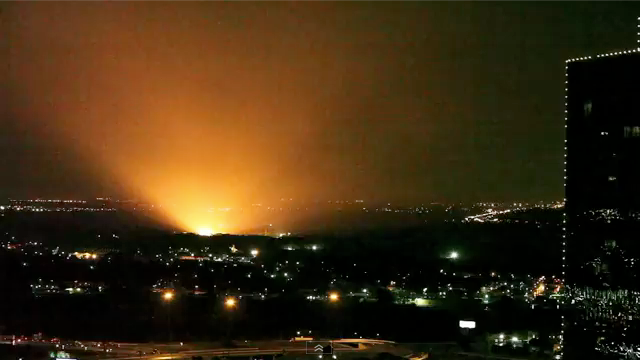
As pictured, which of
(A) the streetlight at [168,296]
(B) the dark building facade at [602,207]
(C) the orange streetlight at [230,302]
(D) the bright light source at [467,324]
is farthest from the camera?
(A) the streetlight at [168,296]

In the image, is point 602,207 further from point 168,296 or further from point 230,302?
point 168,296

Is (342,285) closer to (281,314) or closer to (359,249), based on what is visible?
(281,314)

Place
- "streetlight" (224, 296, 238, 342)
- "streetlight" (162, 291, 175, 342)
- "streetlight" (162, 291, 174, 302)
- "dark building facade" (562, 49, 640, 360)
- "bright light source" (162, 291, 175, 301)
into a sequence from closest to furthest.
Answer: "dark building facade" (562, 49, 640, 360) < "streetlight" (224, 296, 238, 342) < "streetlight" (162, 291, 175, 342) < "streetlight" (162, 291, 174, 302) < "bright light source" (162, 291, 175, 301)

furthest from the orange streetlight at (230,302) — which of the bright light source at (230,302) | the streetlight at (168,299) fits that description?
the streetlight at (168,299)

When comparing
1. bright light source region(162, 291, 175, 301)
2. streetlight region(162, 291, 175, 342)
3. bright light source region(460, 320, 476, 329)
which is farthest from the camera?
bright light source region(162, 291, 175, 301)

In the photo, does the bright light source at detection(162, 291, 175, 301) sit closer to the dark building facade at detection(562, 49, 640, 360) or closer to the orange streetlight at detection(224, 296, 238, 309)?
the orange streetlight at detection(224, 296, 238, 309)

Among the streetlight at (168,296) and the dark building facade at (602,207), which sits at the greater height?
the dark building facade at (602,207)

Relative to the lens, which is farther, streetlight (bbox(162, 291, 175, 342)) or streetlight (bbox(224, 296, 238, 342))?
streetlight (bbox(162, 291, 175, 342))

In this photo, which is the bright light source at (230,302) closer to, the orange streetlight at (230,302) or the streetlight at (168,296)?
the orange streetlight at (230,302)

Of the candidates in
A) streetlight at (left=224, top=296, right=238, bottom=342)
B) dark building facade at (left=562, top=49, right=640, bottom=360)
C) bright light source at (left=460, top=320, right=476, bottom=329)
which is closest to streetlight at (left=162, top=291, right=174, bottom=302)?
streetlight at (left=224, top=296, right=238, bottom=342)

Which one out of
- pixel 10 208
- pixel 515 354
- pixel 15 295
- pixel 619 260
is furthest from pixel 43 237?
pixel 619 260
